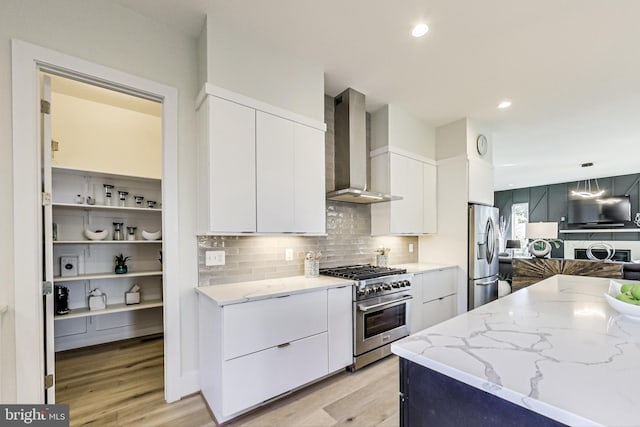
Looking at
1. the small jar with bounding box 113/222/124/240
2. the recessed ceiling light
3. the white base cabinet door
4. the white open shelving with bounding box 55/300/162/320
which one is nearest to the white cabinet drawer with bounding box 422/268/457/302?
the white base cabinet door

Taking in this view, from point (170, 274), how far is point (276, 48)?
2.06 m

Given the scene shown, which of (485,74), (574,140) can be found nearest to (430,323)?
(485,74)

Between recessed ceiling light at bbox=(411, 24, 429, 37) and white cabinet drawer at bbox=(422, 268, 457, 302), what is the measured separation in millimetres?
2407

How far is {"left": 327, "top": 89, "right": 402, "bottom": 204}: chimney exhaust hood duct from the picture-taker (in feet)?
9.93

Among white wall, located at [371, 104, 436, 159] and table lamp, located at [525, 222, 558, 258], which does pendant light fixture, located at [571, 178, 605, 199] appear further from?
white wall, located at [371, 104, 436, 159]

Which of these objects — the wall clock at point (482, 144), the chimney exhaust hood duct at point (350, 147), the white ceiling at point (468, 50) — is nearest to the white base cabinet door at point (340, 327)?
the chimney exhaust hood duct at point (350, 147)

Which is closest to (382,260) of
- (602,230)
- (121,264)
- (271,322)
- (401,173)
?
(401,173)

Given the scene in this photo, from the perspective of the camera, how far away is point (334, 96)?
325 centimetres

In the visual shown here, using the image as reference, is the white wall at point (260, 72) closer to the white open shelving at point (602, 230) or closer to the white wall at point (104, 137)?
the white wall at point (104, 137)

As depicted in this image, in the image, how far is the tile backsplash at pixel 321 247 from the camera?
92.9 inches

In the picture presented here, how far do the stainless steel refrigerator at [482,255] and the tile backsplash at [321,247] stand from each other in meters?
0.78

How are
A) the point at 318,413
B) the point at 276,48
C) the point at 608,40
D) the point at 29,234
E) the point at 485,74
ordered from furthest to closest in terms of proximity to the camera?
the point at 485,74 < the point at 276,48 < the point at 608,40 < the point at 318,413 < the point at 29,234

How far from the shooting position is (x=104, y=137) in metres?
3.31

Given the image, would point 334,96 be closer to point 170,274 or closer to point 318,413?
point 170,274
